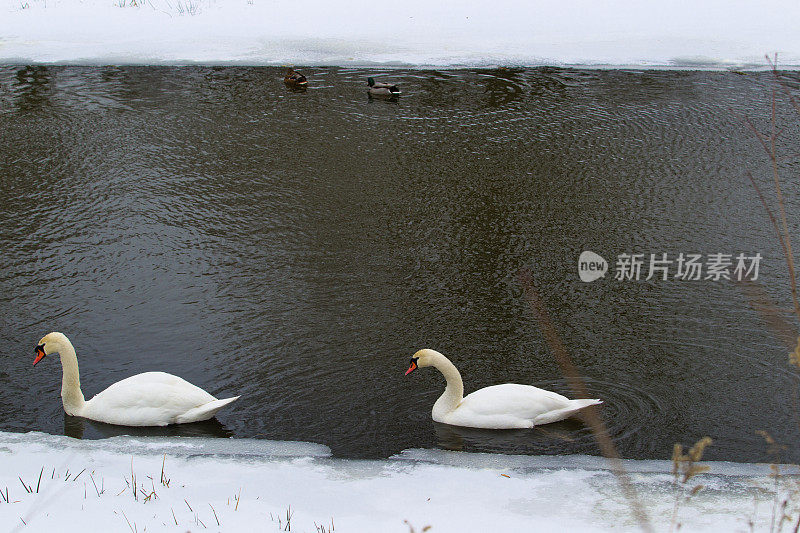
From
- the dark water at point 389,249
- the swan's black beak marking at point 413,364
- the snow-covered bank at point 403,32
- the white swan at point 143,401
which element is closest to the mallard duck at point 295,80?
the dark water at point 389,249

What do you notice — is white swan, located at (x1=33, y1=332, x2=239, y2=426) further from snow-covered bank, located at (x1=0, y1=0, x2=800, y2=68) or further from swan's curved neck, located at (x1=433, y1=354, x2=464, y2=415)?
snow-covered bank, located at (x1=0, y1=0, x2=800, y2=68)

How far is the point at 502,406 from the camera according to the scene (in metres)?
5.24

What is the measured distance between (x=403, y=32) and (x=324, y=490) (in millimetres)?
14151

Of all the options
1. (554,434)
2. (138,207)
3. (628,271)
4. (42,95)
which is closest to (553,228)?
(628,271)

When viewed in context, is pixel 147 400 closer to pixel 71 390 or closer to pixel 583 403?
pixel 71 390

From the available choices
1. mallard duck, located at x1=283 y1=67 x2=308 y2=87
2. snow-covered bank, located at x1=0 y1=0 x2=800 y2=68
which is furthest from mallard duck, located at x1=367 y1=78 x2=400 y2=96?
snow-covered bank, located at x1=0 y1=0 x2=800 y2=68

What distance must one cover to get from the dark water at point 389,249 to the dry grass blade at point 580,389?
8 cm

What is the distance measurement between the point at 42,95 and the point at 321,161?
5.54 metres

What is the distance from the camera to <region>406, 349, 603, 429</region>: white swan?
523 cm

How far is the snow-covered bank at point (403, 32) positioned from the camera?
15.0 meters

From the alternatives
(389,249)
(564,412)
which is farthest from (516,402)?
(389,249)

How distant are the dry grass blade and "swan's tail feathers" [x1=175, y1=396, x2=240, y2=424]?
7.66 ft

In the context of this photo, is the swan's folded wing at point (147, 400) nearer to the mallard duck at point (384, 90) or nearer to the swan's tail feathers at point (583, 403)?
the swan's tail feathers at point (583, 403)

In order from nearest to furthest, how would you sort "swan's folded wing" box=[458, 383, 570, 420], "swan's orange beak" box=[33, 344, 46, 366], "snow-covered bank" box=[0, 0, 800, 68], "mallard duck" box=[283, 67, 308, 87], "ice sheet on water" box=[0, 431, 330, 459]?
"ice sheet on water" box=[0, 431, 330, 459] → "swan's folded wing" box=[458, 383, 570, 420] → "swan's orange beak" box=[33, 344, 46, 366] → "mallard duck" box=[283, 67, 308, 87] → "snow-covered bank" box=[0, 0, 800, 68]
